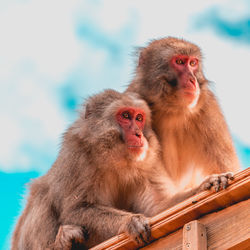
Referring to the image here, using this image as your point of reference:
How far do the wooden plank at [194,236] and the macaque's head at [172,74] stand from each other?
2.36 m

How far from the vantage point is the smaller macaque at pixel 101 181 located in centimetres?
583

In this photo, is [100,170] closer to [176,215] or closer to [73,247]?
[73,247]

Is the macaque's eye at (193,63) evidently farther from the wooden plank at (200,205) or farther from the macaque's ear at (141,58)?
the wooden plank at (200,205)

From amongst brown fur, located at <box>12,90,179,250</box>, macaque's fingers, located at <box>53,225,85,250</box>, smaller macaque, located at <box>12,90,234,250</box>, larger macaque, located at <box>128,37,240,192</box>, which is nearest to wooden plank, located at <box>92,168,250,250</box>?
smaller macaque, located at <box>12,90,234,250</box>

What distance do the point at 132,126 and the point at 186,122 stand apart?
3.52ft

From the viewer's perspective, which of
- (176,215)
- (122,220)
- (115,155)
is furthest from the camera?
(115,155)

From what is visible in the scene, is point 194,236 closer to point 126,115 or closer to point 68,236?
point 68,236

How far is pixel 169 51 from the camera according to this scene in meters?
7.25

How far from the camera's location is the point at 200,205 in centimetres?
460

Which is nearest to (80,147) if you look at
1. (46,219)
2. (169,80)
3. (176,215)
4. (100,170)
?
(100,170)

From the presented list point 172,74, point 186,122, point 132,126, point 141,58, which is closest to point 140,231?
point 132,126

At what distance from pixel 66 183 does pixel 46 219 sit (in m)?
0.49

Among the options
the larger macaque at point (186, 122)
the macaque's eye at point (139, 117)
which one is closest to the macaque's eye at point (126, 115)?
the macaque's eye at point (139, 117)

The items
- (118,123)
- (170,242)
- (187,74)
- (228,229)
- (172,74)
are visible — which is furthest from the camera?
(172,74)
